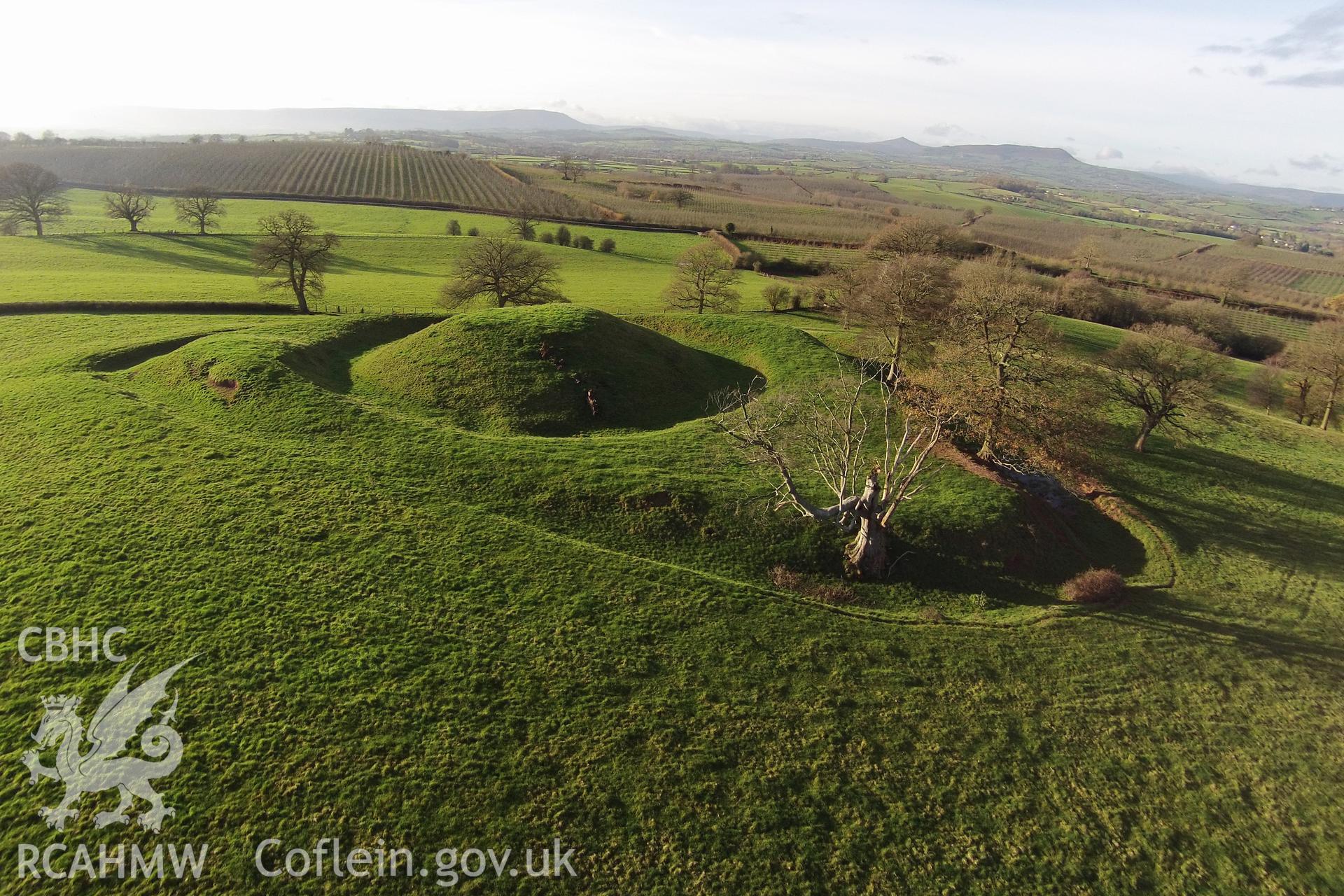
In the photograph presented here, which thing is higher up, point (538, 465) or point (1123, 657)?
point (538, 465)

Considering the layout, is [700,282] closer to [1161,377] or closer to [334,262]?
[1161,377]

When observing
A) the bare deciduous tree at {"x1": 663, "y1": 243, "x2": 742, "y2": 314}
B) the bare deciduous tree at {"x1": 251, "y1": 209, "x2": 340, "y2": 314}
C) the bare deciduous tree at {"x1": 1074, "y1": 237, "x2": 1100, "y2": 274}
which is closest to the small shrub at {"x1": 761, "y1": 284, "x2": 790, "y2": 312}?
the bare deciduous tree at {"x1": 663, "y1": 243, "x2": 742, "y2": 314}

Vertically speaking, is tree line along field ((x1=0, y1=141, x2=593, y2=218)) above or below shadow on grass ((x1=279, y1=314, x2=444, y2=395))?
above

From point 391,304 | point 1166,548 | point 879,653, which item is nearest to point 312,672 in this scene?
point 879,653

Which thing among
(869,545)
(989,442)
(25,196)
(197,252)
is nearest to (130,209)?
(25,196)

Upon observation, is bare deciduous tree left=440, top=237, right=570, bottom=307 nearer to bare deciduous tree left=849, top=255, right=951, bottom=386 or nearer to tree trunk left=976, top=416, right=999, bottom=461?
bare deciduous tree left=849, top=255, right=951, bottom=386

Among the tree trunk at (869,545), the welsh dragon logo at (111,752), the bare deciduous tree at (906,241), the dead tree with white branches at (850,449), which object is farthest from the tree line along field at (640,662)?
the bare deciduous tree at (906,241)

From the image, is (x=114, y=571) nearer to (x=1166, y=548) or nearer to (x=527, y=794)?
(x=527, y=794)
